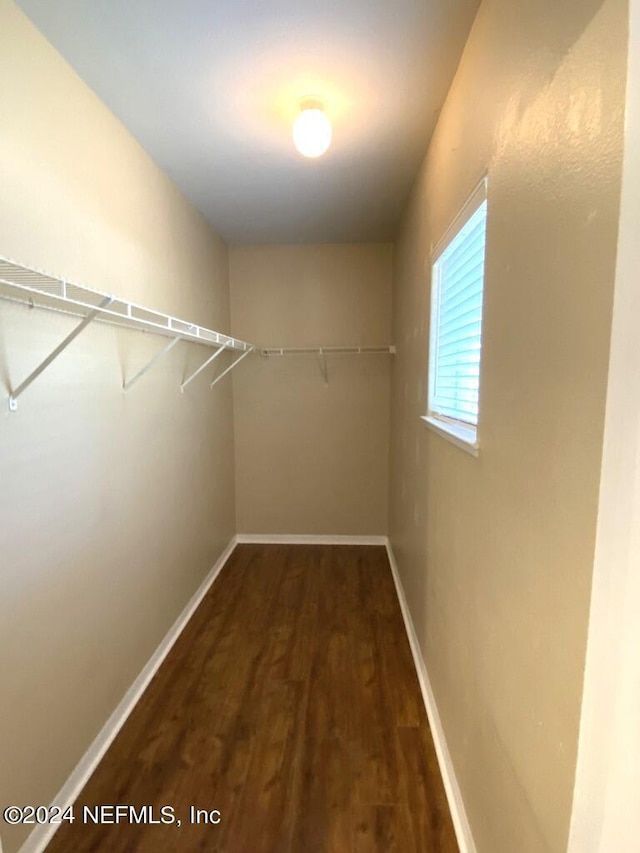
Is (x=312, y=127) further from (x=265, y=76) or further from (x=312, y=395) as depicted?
(x=312, y=395)

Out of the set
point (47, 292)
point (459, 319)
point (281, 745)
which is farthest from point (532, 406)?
point (281, 745)

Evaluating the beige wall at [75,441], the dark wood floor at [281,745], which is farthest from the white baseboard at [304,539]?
the beige wall at [75,441]

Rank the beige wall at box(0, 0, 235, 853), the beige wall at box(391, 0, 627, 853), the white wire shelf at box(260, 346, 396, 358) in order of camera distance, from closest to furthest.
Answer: the beige wall at box(391, 0, 627, 853)
the beige wall at box(0, 0, 235, 853)
the white wire shelf at box(260, 346, 396, 358)

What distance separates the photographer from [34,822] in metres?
1.29

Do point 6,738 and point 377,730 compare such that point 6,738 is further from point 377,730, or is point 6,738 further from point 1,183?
point 1,183

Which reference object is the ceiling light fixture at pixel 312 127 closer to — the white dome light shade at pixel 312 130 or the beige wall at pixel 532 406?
the white dome light shade at pixel 312 130

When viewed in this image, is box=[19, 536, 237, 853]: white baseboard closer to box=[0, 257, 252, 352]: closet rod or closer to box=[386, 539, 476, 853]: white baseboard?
box=[386, 539, 476, 853]: white baseboard

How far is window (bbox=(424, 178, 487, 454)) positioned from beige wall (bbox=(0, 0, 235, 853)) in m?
1.34

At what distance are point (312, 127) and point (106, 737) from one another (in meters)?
2.54

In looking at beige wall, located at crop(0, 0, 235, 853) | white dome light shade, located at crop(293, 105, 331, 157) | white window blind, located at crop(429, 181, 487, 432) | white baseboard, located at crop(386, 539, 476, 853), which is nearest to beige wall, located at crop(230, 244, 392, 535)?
beige wall, located at crop(0, 0, 235, 853)

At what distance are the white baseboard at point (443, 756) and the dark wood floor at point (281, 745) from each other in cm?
3

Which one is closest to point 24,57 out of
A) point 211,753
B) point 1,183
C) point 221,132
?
point 1,183

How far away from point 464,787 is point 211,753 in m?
0.95

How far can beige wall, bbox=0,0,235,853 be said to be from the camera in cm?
121
